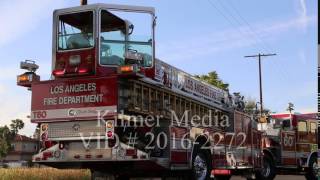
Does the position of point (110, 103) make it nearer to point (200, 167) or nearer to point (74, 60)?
point (74, 60)

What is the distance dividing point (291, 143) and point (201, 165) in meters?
8.61

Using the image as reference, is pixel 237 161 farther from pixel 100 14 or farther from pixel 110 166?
pixel 100 14

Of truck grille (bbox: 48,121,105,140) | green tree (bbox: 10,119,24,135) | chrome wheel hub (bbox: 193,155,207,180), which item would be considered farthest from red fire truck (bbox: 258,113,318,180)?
green tree (bbox: 10,119,24,135)

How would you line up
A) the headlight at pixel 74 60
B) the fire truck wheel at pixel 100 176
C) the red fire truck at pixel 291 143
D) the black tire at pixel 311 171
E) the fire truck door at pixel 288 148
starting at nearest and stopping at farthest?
the headlight at pixel 74 60 → the fire truck wheel at pixel 100 176 → the red fire truck at pixel 291 143 → the fire truck door at pixel 288 148 → the black tire at pixel 311 171

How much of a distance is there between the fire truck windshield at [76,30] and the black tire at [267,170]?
891 centimetres

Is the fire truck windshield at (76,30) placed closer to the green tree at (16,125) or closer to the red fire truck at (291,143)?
the red fire truck at (291,143)

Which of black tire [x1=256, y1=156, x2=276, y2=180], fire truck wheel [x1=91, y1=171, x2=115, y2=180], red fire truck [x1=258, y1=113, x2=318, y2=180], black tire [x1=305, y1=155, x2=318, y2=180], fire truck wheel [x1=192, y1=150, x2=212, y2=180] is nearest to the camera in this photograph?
fire truck wheel [x1=91, y1=171, x2=115, y2=180]

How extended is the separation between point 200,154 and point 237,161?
2843mm

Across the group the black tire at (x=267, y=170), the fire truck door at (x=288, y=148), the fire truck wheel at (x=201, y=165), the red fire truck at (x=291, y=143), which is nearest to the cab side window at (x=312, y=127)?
the red fire truck at (x=291, y=143)

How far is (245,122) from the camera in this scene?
17359 millimetres

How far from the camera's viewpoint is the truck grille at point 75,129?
1141 centimetres

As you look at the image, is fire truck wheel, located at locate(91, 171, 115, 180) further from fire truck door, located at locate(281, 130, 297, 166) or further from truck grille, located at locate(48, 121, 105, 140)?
fire truck door, located at locate(281, 130, 297, 166)

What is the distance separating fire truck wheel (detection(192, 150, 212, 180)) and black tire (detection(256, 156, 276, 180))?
5.18 m

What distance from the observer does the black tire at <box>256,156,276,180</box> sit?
734 inches
